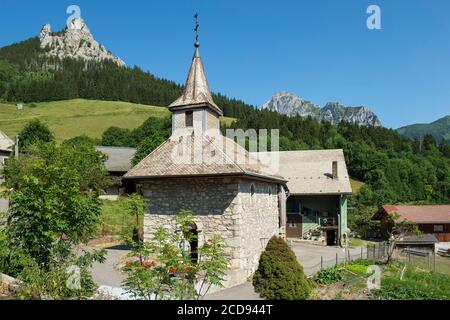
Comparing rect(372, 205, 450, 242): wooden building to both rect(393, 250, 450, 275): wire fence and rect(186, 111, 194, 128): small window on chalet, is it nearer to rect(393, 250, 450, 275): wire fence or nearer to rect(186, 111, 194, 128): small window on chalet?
rect(393, 250, 450, 275): wire fence

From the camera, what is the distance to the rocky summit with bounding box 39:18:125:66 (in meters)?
156

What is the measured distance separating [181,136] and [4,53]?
163175mm

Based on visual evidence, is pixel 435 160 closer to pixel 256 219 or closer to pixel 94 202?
pixel 256 219

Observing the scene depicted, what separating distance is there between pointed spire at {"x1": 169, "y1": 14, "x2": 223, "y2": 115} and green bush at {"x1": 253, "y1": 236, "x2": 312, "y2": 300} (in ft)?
27.2

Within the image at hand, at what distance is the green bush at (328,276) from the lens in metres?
16.3

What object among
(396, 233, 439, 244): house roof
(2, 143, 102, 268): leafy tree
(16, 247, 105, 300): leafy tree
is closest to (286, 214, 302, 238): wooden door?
(396, 233, 439, 244): house roof

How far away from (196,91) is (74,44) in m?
162

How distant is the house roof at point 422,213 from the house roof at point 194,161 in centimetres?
Result: 2810

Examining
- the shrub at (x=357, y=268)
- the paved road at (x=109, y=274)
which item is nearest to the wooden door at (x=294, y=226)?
the shrub at (x=357, y=268)

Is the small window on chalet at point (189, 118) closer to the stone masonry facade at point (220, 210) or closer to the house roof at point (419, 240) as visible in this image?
the stone masonry facade at point (220, 210)

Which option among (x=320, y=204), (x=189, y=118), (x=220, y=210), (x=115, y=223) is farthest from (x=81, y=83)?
(x=220, y=210)

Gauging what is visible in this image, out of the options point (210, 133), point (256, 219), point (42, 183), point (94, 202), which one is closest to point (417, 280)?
point (256, 219)

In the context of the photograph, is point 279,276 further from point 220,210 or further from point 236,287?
point 220,210
